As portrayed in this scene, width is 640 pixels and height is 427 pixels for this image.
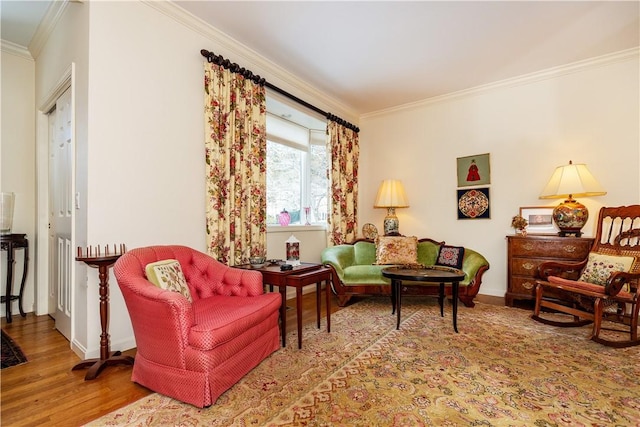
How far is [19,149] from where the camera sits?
3.29 m

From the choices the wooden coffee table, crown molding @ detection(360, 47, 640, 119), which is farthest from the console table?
crown molding @ detection(360, 47, 640, 119)

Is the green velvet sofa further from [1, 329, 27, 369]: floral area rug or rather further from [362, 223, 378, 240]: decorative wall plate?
[1, 329, 27, 369]: floral area rug

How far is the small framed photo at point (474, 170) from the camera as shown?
4.29 metres

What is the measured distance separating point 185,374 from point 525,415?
71.4 inches

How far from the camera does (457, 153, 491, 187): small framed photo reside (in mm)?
4289

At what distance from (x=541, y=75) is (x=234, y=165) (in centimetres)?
384

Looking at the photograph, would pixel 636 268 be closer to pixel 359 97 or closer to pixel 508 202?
pixel 508 202

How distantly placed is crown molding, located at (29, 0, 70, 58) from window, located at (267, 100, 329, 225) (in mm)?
2019

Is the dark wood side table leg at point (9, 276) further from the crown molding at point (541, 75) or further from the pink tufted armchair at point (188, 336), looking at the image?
the crown molding at point (541, 75)

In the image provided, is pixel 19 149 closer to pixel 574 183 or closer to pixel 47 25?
pixel 47 25

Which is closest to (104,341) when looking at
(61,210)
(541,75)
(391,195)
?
(61,210)

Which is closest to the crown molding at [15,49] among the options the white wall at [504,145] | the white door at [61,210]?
the white door at [61,210]

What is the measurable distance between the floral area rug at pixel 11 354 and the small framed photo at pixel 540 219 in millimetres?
5085

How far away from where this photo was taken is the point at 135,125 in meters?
2.49
